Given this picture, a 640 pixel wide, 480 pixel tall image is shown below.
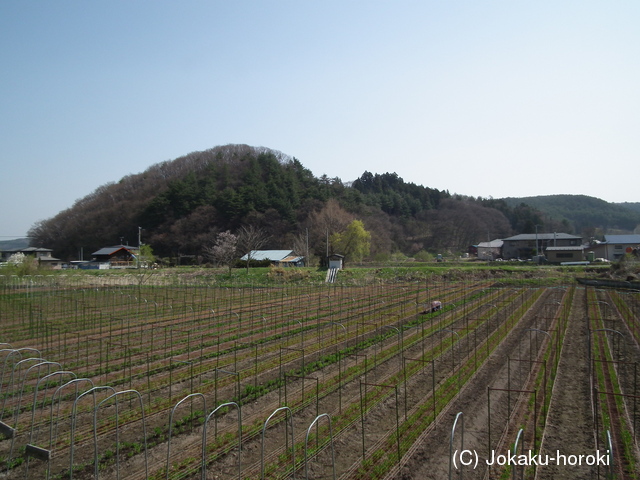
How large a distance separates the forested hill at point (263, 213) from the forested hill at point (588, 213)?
31663 millimetres

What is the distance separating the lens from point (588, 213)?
392 feet

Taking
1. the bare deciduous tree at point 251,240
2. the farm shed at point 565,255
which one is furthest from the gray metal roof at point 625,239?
the bare deciduous tree at point 251,240

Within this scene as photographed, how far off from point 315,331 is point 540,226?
234ft

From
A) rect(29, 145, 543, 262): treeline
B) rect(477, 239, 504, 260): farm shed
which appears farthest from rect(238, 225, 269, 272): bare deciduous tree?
rect(477, 239, 504, 260): farm shed

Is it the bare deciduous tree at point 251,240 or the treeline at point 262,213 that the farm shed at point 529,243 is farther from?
the bare deciduous tree at point 251,240

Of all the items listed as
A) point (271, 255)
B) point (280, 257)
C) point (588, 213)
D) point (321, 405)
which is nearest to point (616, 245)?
point (280, 257)

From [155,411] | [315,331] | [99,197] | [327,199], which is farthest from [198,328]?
[99,197]

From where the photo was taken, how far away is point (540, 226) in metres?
74.6

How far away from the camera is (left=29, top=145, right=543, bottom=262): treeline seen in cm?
6088

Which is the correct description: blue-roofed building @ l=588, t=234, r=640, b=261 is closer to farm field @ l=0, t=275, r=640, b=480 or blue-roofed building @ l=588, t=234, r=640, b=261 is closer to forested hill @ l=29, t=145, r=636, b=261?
forested hill @ l=29, t=145, r=636, b=261

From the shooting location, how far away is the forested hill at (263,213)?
200ft

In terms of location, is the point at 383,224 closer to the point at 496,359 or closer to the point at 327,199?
the point at 327,199

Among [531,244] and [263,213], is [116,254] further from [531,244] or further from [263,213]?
[531,244]

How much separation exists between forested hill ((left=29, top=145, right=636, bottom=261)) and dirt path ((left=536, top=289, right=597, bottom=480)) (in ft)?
128
